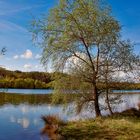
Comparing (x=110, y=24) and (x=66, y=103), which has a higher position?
(x=110, y=24)

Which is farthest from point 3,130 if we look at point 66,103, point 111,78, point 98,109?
point 111,78

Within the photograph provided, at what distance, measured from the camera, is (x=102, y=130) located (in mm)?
17297

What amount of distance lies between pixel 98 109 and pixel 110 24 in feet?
20.4

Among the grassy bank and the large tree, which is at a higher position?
the large tree

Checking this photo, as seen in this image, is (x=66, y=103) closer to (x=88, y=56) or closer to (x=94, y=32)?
(x=88, y=56)

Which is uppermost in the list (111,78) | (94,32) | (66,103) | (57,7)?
(57,7)

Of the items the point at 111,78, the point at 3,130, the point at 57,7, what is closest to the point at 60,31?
the point at 57,7

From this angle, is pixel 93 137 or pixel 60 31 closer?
pixel 93 137

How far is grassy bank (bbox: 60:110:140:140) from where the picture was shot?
15773 mm

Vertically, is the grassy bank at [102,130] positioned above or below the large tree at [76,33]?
below

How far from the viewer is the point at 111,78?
2253 cm

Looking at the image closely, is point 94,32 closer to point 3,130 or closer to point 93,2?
point 93,2

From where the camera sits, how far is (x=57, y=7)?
70.2 ft

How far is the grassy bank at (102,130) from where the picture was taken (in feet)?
51.8
